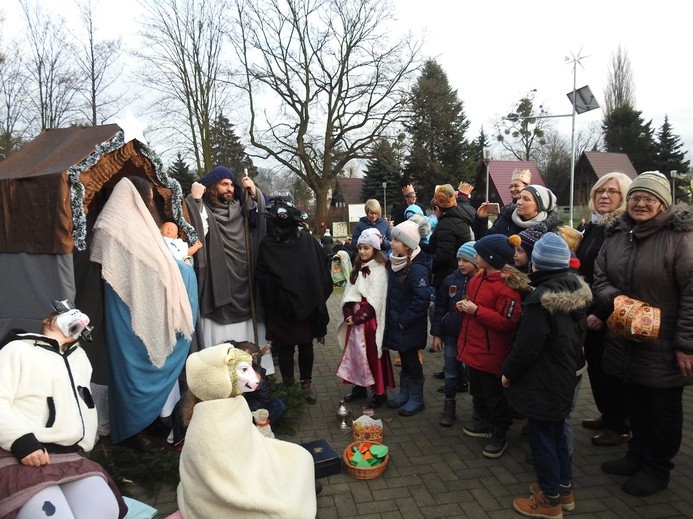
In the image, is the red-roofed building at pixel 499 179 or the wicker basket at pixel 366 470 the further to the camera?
the red-roofed building at pixel 499 179

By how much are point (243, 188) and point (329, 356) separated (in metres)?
2.97

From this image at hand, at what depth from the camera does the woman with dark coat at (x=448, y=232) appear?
5.30 meters

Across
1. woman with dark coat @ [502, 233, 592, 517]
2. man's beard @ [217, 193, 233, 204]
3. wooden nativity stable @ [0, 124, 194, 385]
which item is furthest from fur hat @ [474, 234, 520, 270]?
wooden nativity stable @ [0, 124, 194, 385]

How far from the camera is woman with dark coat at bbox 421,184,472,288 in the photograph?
5297 mm

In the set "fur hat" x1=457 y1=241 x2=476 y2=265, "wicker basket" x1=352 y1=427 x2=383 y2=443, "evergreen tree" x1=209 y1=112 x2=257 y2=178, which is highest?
"evergreen tree" x1=209 y1=112 x2=257 y2=178

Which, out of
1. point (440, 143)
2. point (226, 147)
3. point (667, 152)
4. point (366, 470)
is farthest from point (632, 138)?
point (366, 470)

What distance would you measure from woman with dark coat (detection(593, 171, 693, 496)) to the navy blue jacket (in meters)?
1.47

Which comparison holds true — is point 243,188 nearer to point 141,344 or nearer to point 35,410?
point 141,344

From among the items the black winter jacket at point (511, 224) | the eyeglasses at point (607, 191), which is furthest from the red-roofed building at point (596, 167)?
the eyeglasses at point (607, 191)

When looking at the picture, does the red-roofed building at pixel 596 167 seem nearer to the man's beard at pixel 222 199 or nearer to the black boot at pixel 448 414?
the black boot at pixel 448 414

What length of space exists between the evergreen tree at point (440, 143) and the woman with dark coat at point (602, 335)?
23.9 metres

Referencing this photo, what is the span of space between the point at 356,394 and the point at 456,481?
5.66ft

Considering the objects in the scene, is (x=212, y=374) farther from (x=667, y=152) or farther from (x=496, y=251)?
(x=667, y=152)

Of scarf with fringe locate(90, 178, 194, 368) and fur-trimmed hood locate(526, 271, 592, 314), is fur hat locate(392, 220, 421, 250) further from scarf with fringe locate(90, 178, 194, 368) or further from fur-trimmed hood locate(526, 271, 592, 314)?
scarf with fringe locate(90, 178, 194, 368)
